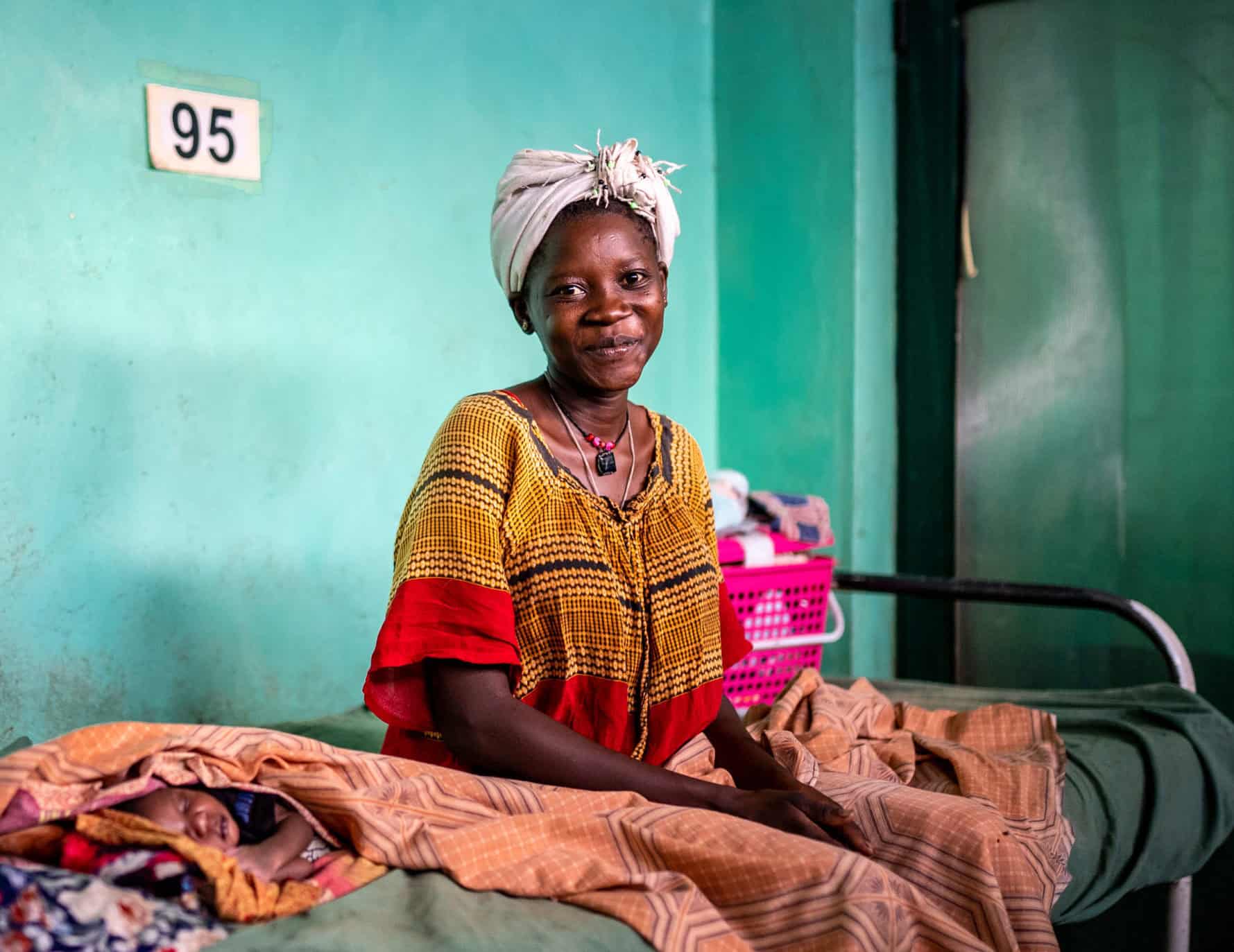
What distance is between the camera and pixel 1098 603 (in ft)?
8.89

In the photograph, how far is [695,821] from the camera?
155 centimetres

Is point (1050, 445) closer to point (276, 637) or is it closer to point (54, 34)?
point (276, 637)

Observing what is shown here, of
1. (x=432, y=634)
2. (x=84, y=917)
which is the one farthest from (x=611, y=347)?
(x=84, y=917)

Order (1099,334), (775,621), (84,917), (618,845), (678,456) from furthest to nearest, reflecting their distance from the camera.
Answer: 1. (1099,334)
2. (775,621)
3. (678,456)
4. (618,845)
5. (84,917)

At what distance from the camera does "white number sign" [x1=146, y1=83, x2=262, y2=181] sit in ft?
8.61

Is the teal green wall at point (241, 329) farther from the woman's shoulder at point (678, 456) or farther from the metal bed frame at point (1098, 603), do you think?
the metal bed frame at point (1098, 603)

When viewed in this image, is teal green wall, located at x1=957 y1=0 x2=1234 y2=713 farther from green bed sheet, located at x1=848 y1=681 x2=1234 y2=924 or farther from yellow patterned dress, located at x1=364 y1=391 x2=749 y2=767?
yellow patterned dress, located at x1=364 y1=391 x2=749 y2=767

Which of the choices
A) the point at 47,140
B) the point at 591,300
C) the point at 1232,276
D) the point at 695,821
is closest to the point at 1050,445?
the point at 1232,276

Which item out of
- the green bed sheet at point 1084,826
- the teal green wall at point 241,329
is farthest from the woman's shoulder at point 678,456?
the teal green wall at point 241,329

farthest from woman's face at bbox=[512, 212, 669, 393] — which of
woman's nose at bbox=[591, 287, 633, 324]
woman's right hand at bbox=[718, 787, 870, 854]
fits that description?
woman's right hand at bbox=[718, 787, 870, 854]

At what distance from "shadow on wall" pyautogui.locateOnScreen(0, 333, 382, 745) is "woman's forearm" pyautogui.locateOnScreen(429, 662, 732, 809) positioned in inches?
48.3

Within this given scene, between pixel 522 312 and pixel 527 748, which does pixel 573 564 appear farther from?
pixel 522 312

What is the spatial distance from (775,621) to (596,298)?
138 centimetres

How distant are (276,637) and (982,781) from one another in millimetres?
1744
